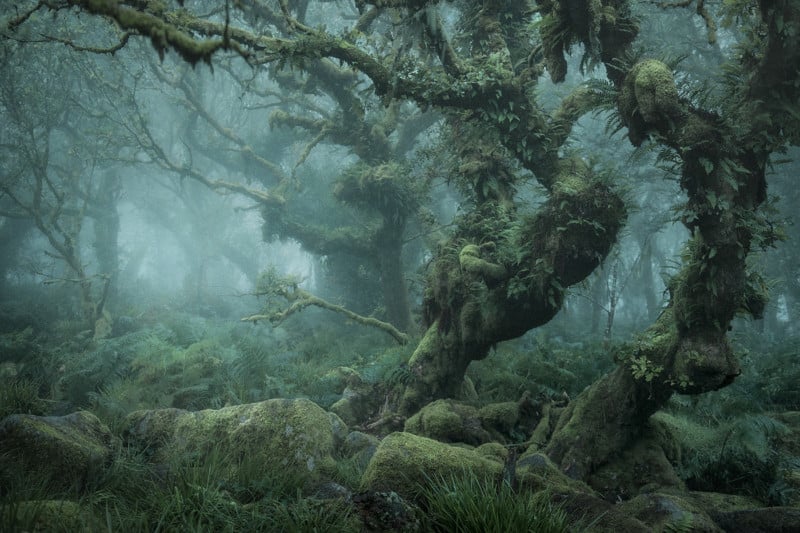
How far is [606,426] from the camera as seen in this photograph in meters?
5.88

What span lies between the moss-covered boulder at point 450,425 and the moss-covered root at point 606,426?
1012 millimetres

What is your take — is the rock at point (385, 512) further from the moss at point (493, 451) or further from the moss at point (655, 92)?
the moss at point (655, 92)

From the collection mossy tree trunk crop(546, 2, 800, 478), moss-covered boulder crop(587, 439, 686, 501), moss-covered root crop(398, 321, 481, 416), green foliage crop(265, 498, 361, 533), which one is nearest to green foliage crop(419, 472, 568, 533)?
green foliage crop(265, 498, 361, 533)

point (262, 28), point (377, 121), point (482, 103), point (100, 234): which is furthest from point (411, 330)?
point (100, 234)

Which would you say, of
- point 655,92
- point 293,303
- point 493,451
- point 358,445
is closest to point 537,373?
point 493,451

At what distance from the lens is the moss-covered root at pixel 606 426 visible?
5.74 m

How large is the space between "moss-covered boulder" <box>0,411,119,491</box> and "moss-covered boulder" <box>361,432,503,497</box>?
2.50 metres

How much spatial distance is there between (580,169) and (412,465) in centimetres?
525

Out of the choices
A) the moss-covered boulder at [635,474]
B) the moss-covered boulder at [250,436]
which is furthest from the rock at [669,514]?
the moss-covered boulder at [250,436]

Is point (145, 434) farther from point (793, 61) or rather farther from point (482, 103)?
point (793, 61)

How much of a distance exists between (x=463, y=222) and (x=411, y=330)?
20.8 feet

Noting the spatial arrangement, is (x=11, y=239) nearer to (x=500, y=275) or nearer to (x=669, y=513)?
(x=500, y=275)

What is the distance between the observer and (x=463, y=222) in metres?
8.45

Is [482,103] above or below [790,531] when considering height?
above
